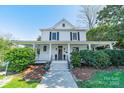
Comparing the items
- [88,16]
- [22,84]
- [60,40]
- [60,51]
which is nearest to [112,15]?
[60,40]

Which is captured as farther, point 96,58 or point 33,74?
point 96,58

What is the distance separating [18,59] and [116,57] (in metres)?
8.27

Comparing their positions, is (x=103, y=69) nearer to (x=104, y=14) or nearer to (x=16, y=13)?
(x=104, y=14)

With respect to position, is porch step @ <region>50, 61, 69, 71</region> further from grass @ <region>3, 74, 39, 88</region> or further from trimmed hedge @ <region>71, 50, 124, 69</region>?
grass @ <region>3, 74, 39, 88</region>

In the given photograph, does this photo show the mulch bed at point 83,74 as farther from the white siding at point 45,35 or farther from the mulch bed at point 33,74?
the white siding at point 45,35

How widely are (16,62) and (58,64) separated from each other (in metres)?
3.98

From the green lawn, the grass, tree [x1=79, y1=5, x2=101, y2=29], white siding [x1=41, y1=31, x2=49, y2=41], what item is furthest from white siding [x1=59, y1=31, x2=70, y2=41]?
tree [x1=79, y1=5, x2=101, y2=29]

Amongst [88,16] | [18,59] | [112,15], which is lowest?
[18,59]

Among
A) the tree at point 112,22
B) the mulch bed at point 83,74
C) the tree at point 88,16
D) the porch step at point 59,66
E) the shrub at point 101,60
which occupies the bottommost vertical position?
the mulch bed at point 83,74

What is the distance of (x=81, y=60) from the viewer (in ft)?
44.3

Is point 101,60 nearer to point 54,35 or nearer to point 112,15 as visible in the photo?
point 54,35

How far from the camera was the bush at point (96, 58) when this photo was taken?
42.9 feet

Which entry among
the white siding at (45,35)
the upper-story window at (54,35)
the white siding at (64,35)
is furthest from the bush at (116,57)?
the white siding at (45,35)

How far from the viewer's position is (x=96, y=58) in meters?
13.2
